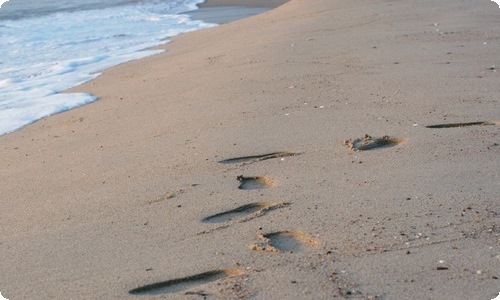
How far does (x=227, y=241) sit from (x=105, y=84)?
5.02 m

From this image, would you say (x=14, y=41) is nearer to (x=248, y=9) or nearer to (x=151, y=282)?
(x=248, y=9)

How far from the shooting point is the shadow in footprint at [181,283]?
294 centimetres

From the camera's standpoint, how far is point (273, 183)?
4.02m

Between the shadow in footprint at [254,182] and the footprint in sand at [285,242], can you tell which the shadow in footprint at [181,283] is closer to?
the footprint in sand at [285,242]

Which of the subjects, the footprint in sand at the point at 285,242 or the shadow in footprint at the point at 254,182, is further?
the shadow in footprint at the point at 254,182

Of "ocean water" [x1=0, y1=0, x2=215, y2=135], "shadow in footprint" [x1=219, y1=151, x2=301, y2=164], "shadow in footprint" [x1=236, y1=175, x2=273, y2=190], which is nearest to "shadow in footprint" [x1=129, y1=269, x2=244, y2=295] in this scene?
"shadow in footprint" [x1=236, y1=175, x2=273, y2=190]

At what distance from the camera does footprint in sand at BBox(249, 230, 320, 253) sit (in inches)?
126

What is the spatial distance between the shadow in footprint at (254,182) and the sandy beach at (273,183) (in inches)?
0.6

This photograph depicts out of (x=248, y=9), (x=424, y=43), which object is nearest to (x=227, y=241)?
(x=424, y=43)

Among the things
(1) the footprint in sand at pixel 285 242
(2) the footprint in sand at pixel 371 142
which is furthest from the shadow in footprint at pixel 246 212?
(2) the footprint in sand at pixel 371 142

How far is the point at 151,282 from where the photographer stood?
300cm

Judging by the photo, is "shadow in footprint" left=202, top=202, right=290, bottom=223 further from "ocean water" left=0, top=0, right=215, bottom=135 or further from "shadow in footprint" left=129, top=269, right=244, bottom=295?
"ocean water" left=0, top=0, right=215, bottom=135

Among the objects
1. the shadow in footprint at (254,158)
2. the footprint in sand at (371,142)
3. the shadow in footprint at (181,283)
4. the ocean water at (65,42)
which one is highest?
the shadow in footprint at (181,283)

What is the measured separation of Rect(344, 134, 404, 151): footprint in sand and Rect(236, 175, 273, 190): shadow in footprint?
2.08ft
